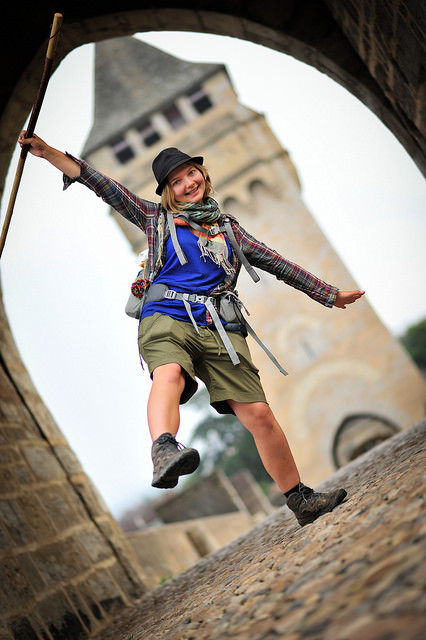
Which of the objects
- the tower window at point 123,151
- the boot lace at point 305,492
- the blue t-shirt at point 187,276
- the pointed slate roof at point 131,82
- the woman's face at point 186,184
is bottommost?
the boot lace at point 305,492

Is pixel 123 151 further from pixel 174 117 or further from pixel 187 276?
pixel 187 276

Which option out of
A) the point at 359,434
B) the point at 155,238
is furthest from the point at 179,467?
the point at 359,434

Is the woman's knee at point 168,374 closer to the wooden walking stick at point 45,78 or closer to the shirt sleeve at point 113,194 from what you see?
the shirt sleeve at point 113,194

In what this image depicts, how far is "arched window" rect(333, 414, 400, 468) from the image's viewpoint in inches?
846

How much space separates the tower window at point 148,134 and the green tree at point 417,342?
869 inches

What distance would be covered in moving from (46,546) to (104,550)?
0.77m

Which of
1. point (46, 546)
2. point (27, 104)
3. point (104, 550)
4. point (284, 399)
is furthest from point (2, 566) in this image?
point (284, 399)

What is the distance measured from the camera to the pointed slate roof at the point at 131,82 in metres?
26.3

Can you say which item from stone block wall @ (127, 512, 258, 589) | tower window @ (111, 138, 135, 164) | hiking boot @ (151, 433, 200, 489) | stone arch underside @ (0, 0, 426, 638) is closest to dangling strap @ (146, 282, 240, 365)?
hiking boot @ (151, 433, 200, 489)

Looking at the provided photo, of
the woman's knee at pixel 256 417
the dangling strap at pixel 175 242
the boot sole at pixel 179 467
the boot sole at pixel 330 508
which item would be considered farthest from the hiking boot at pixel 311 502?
the dangling strap at pixel 175 242

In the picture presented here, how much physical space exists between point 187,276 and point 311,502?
1.03 metres

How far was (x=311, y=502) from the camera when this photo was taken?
2.81 metres

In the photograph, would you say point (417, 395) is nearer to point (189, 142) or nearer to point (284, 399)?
point (284, 399)

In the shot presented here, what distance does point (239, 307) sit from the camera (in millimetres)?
2846
